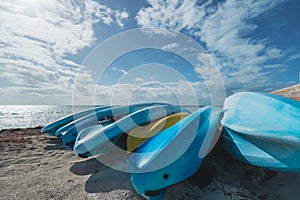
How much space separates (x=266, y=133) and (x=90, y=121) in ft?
12.7

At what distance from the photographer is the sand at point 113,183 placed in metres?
2.10

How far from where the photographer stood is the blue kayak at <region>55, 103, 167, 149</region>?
3.75 meters

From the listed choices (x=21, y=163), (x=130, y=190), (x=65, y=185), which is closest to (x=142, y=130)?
(x=130, y=190)

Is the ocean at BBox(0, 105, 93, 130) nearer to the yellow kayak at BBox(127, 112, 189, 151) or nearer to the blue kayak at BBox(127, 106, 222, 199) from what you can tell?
the yellow kayak at BBox(127, 112, 189, 151)

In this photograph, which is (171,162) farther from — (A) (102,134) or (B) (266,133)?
(A) (102,134)

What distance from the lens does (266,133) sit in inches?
80.6

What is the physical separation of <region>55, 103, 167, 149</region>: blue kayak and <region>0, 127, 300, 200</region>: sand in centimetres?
73

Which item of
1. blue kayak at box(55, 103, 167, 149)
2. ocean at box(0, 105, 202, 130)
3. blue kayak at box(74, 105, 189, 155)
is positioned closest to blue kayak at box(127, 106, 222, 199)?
blue kayak at box(74, 105, 189, 155)

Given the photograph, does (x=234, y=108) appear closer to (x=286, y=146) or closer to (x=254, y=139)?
(x=254, y=139)

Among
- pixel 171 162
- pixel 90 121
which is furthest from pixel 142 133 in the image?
pixel 90 121

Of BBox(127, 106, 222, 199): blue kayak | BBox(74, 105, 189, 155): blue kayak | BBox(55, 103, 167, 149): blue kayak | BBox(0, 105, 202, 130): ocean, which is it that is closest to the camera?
BBox(127, 106, 222, 199): blue kayak

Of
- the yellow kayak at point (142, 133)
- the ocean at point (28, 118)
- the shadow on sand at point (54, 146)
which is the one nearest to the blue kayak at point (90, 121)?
the shadow on sand at point (54, 146)

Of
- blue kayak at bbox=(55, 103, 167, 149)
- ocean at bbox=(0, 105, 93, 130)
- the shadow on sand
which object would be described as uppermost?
blue kayak at bbox=(55, 103, 167, 149)

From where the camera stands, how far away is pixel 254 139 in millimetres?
2191
